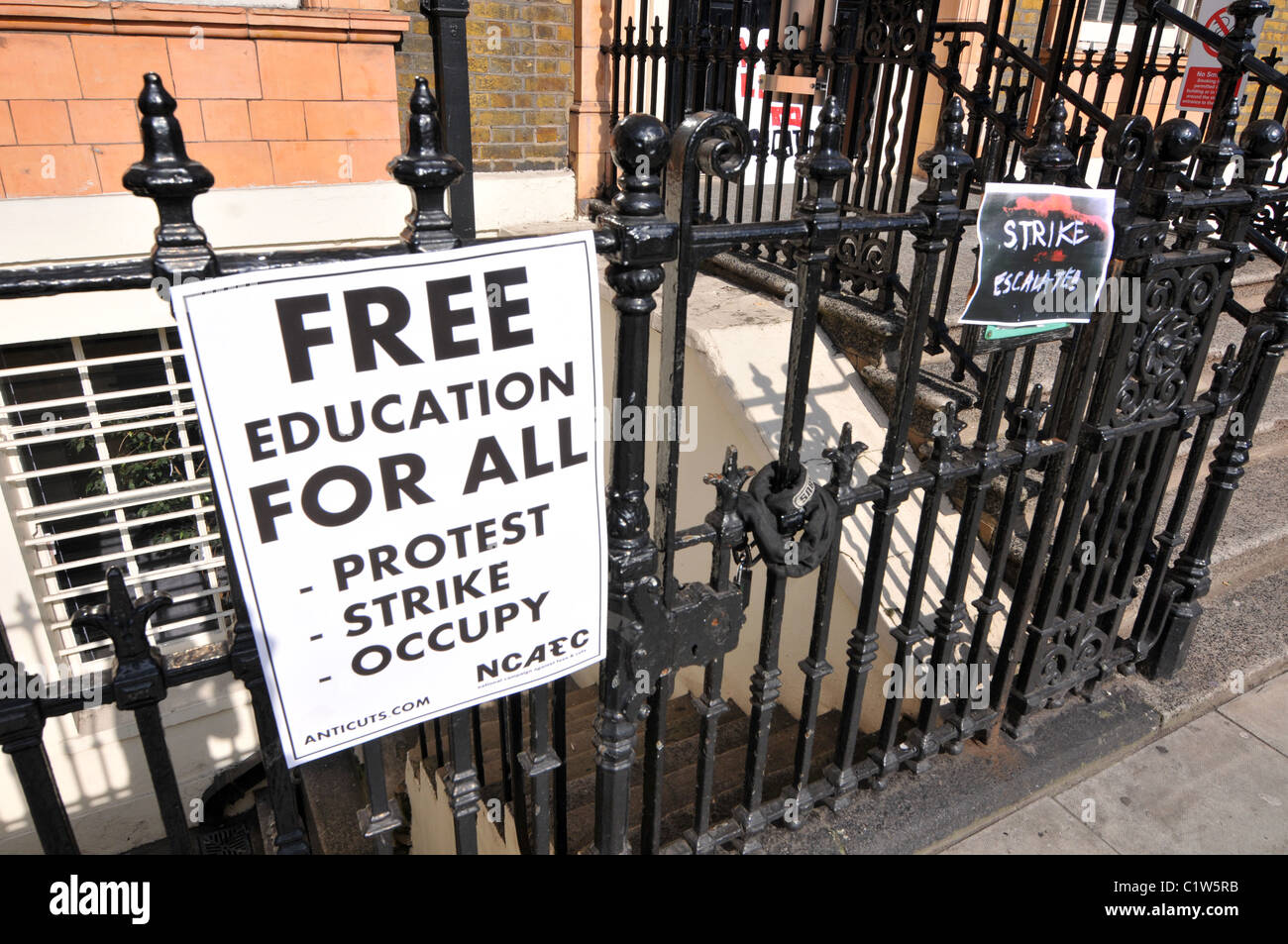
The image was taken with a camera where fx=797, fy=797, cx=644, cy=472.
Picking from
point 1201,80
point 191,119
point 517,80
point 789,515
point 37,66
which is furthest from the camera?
point 517,80

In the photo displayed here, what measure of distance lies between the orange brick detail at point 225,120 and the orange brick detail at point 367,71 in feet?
1.95

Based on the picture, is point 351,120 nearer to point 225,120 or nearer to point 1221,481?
point 225,120

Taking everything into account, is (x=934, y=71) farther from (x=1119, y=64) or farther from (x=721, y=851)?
(x=1119, y=64)

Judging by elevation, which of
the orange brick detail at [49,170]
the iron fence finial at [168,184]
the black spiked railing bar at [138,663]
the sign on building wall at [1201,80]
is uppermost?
the sign on building wall at [1201,80]

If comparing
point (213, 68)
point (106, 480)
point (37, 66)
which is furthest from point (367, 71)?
point (106, 480)

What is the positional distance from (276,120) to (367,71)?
0.61 meters

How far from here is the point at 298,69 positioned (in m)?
4.55

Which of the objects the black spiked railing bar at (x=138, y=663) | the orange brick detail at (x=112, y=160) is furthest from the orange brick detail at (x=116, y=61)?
the black spiked railing bar at (x=138, y=663)

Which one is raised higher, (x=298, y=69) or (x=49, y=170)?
(x=298, y=69)

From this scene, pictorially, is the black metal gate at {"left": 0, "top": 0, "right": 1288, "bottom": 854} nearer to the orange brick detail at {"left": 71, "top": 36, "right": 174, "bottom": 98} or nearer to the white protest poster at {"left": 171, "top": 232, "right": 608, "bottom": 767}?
the white protest poster at {"left": 171, "top": 232, "right": 608, "bottom": 767}

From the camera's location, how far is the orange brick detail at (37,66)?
390 cm

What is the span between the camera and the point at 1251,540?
359 centimetres
